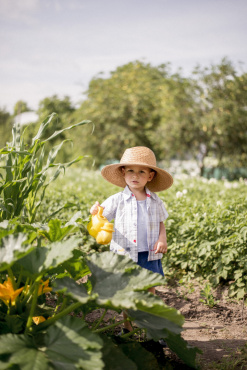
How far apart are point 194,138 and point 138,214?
1098cm

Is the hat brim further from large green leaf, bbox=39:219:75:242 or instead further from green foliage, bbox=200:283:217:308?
green foliage, bbox=200:283:217:308

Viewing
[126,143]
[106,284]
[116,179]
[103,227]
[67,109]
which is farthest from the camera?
[67,109]

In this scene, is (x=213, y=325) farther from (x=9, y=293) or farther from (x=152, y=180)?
(x=9, y=293)

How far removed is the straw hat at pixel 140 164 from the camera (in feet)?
8.31

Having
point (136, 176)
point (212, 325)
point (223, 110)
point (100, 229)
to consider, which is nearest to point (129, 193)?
point (136, 176)

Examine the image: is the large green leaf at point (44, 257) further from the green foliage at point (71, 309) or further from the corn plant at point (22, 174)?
the corn plant at point (22, 174)

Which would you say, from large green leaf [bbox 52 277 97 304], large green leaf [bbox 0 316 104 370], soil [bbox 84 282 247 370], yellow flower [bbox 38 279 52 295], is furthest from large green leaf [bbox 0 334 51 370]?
soil [bbox 84 282 247 370]

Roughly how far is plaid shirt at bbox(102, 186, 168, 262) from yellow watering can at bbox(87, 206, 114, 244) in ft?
1.24

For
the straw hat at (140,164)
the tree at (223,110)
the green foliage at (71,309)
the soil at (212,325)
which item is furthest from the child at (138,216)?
the tree at (223,110)

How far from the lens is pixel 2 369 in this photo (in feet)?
4.58

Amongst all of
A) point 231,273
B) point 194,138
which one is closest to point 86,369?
point 231,273

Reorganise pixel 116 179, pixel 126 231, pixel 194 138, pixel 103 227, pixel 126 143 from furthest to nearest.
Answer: pixel 126 143 → pixel 194 138 → pixel 116 179 → pixel 126 231 → pixel 103 227

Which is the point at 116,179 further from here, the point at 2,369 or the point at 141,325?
the point at 2,369

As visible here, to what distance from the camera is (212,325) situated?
286 cm
